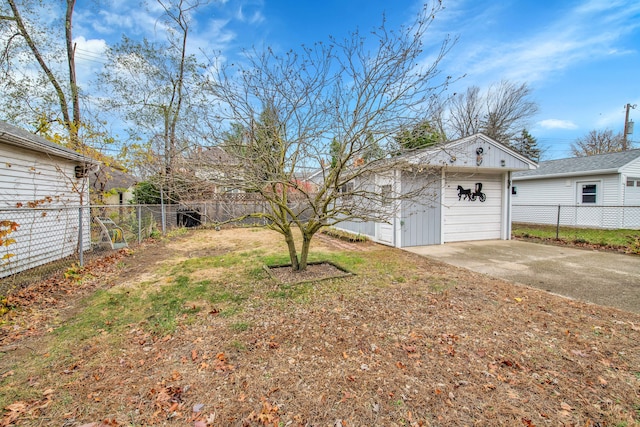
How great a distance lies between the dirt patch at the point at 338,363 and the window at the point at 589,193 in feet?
40.4

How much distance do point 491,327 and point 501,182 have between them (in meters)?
7.45

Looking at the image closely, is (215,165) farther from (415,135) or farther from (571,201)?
(571,201)

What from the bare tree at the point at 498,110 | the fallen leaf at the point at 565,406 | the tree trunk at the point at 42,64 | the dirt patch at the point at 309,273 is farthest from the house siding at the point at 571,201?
the tree trunk at the point at 42,64

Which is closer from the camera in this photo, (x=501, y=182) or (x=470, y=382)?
(x=470, y=382)

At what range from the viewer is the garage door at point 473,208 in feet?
27.0

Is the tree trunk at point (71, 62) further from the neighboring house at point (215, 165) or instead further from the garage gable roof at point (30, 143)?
the neighboring house at point (215, 165)

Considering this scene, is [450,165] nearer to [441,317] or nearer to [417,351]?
[441,317]

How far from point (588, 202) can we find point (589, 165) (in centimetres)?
174

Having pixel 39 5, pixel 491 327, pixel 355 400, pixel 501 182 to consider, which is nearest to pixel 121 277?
pixel 355 400

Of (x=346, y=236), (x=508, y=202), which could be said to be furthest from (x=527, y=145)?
(x=346, y=236)

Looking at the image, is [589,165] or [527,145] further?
[527,145]

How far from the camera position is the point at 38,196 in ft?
19.5

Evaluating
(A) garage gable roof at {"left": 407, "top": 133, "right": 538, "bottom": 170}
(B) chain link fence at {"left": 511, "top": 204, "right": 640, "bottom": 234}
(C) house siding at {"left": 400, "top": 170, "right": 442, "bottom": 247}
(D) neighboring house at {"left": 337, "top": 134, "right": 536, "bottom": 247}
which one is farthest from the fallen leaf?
(B) chain link fence at {"left": 511, "top": 204, "right": 640, "bottom": 234}

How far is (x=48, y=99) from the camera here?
10.5 meters
